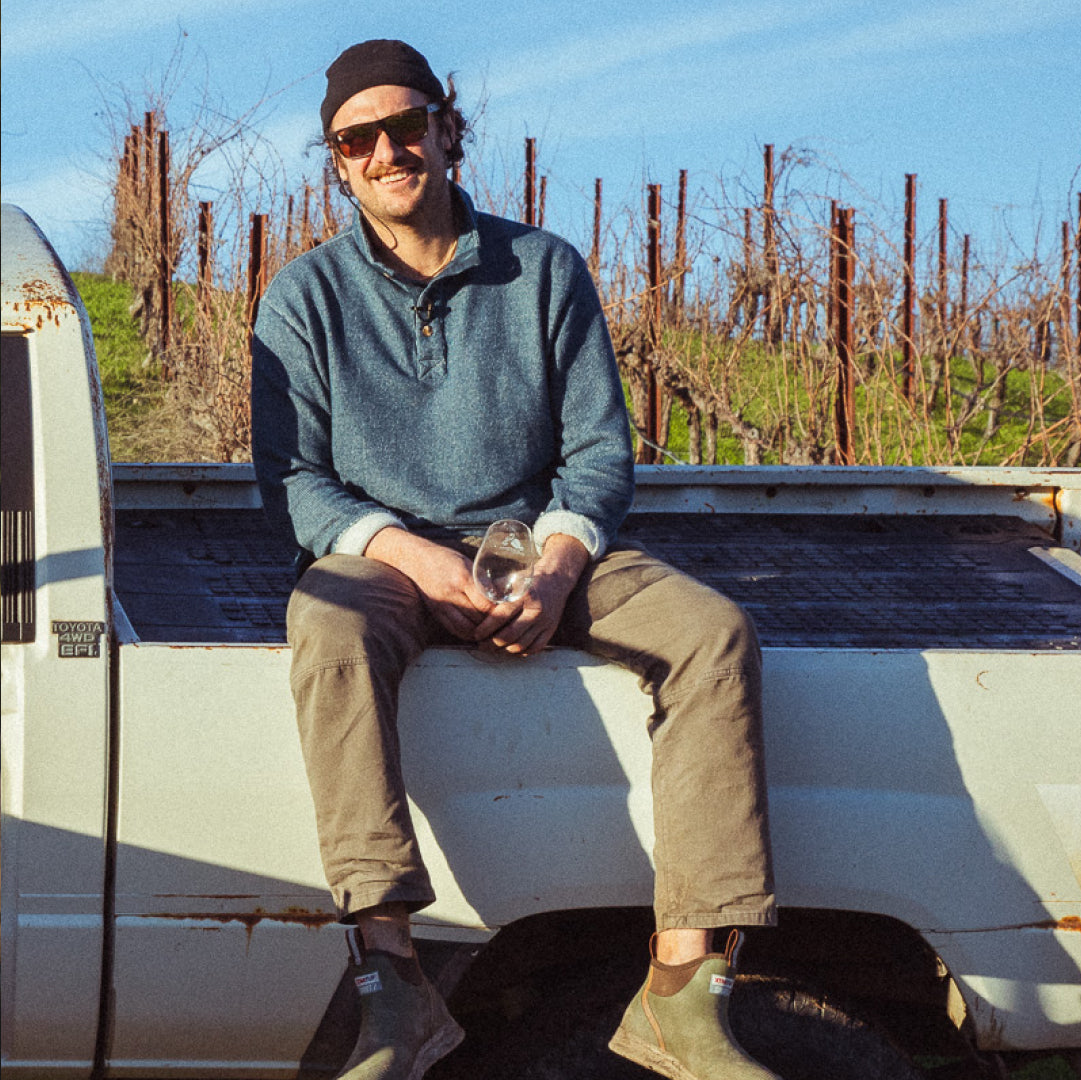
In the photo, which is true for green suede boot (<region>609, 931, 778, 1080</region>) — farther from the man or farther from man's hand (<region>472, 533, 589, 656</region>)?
man's hand (<region>472, 533, 589, 656</region>)

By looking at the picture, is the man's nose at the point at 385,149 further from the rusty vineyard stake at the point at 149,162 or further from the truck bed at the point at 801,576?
the rusty vineyard stake at the point at 149,162

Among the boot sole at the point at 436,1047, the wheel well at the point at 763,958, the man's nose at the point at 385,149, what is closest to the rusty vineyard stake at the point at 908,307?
the man's nose at the point at 385,149

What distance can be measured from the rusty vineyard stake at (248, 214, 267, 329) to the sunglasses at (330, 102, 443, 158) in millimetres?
5272

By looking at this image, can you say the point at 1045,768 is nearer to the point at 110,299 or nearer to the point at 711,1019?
the point at 711,1019

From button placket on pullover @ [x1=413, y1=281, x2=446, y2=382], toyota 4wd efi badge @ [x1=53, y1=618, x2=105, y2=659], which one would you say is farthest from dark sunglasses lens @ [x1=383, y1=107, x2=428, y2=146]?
toyota 4wd efi badge @ [x1=53, y1=618, x2=105, y2=659]

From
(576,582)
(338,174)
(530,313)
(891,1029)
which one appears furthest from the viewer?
(338,174)

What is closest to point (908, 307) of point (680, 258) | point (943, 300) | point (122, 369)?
point (943, 300)

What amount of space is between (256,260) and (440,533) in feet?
18.5

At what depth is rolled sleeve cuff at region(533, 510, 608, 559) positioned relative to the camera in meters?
2.72

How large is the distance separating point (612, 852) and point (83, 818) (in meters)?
0.82

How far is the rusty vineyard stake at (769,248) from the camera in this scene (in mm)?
7867

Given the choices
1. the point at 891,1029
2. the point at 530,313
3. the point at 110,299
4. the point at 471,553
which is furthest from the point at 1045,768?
the point at 110,299

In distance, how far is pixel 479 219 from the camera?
300cm

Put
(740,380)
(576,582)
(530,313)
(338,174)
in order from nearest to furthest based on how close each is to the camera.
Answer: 1. (576,582)
2. (530,313)
3. (338,174)
4. (740,380)
